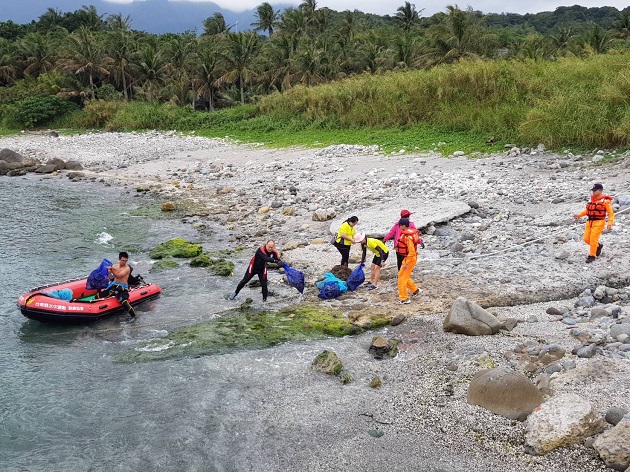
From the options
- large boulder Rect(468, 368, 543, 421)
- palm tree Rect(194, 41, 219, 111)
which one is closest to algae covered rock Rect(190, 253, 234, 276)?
large boulder Rect(468, 368, 543, 421)

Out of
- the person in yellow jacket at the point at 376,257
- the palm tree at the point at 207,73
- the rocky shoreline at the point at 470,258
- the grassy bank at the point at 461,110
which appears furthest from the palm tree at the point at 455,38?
the person in yellow jacket at the point at 376,257

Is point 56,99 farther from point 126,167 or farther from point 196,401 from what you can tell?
point 196,401

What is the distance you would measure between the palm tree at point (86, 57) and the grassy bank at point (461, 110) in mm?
19008

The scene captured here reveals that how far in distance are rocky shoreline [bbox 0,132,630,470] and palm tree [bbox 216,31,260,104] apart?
70.5ft

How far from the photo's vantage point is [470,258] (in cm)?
1301

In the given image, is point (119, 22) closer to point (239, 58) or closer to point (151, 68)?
point (151, 68)

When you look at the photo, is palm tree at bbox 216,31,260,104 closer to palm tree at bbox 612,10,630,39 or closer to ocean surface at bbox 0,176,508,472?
palm tree at bbox 612,10,630,39

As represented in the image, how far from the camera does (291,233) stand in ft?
56.5

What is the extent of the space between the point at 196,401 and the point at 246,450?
1.57 metres

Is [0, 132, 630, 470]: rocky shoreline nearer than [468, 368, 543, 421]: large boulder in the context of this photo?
No

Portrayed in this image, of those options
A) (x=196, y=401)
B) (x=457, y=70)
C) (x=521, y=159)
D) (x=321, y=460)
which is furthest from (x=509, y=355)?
(x=457, y=70)

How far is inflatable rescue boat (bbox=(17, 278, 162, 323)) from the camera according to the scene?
11.5 meters

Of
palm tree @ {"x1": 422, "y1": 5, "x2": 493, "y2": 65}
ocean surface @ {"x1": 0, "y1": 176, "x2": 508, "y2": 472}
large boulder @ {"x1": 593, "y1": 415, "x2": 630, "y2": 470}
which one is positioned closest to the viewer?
large boulder @ {"x1": 593, "y1": 415, "x2": 630, "y2": 470}

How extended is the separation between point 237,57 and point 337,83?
1492cm
